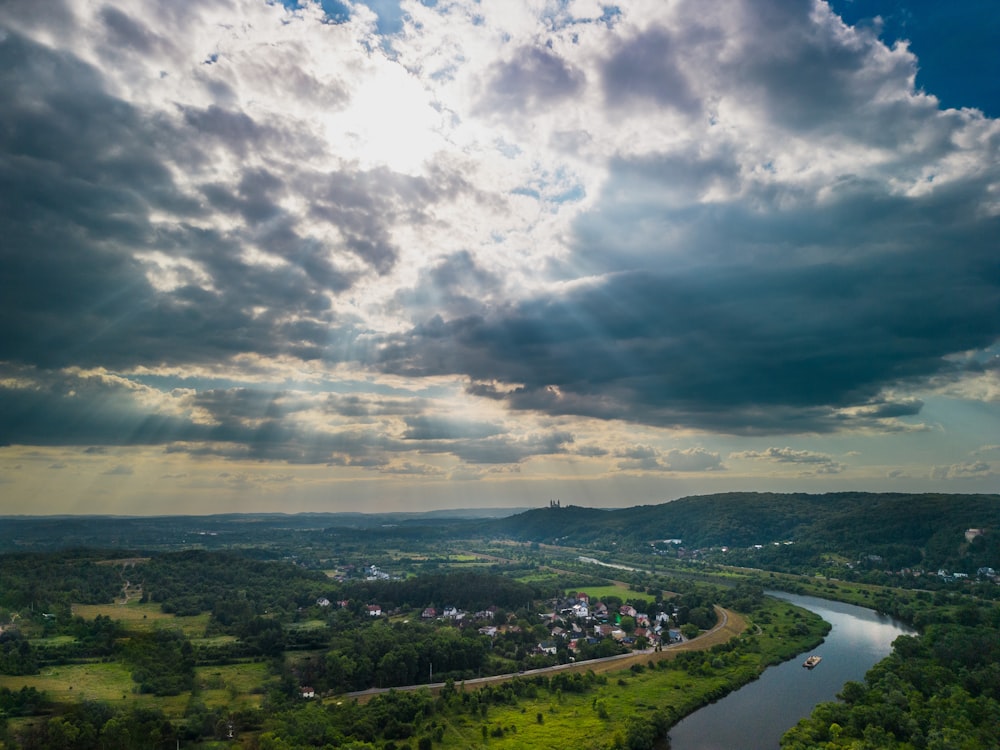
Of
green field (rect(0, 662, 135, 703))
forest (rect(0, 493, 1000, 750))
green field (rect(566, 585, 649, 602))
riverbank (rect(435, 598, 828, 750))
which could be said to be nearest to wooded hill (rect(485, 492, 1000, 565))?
forest (rect(0, 493, 1000, 750))

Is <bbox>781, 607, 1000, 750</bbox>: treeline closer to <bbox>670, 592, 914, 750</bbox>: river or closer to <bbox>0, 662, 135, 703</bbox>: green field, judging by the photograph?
<bbox>670, 592, 914, 750</bbox>: river

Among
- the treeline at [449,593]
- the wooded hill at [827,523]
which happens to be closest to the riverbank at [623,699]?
the treeline at [449,593]

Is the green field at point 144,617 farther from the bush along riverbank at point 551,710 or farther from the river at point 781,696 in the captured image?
the river at point 781,696

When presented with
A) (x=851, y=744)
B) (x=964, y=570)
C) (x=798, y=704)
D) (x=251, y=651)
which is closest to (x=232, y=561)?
(x=251, y=651)

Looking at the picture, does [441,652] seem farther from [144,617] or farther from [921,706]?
[921,706]

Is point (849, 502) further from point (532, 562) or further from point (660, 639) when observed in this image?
point (660, 639)
